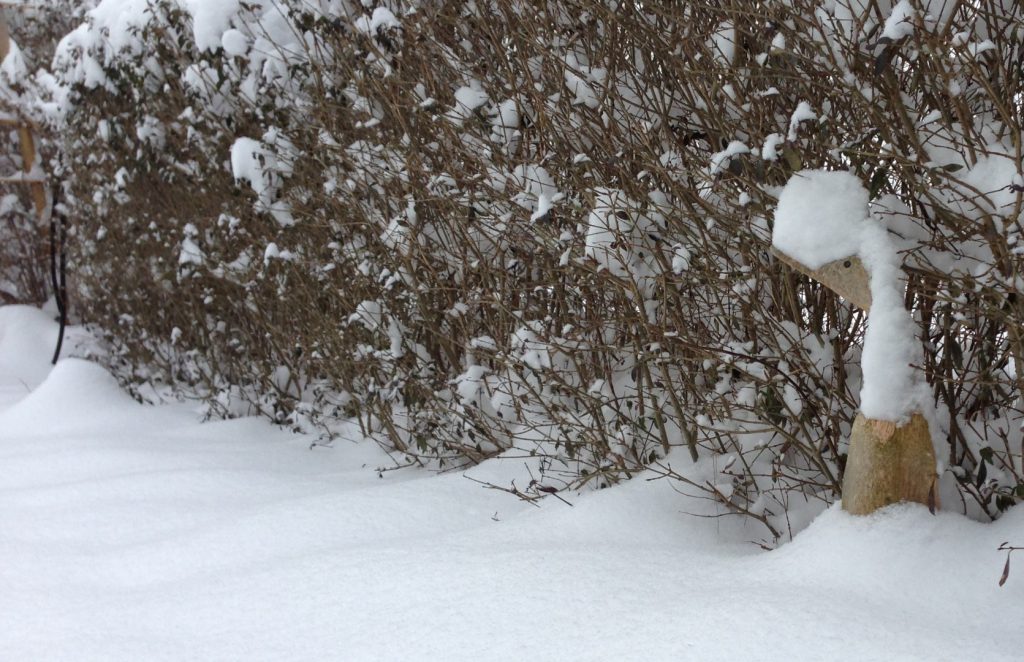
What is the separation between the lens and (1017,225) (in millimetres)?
1995

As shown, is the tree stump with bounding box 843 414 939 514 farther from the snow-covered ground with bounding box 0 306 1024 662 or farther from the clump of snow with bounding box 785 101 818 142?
the clump of snow with bounding box 785 101 818 142

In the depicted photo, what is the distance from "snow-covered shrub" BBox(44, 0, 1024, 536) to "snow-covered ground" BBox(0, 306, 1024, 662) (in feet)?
0.98

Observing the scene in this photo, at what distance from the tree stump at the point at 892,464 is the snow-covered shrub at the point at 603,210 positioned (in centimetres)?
20

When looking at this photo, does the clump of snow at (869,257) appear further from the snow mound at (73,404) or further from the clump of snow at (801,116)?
the snow mound at (73,404)

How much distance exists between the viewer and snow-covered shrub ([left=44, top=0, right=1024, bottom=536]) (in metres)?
2.21

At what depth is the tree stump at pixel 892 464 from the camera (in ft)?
7.00

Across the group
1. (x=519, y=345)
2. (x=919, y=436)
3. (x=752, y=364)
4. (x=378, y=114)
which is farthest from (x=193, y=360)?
(x=919, y=436)

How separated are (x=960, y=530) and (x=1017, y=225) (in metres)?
0.75

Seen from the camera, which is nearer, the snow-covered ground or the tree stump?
the snow-covered ground

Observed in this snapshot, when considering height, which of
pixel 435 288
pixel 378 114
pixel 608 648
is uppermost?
pixel 378 114

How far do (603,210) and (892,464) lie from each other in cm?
115

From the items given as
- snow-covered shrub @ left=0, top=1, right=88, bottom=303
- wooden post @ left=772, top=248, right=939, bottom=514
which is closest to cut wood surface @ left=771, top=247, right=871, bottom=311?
wooden post @ left=772, top=248, right=939, bottom=514

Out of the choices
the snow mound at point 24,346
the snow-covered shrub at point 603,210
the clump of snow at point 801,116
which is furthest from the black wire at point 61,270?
the clump of snow at point 801,116

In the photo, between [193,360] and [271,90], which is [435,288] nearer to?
[271,90]
